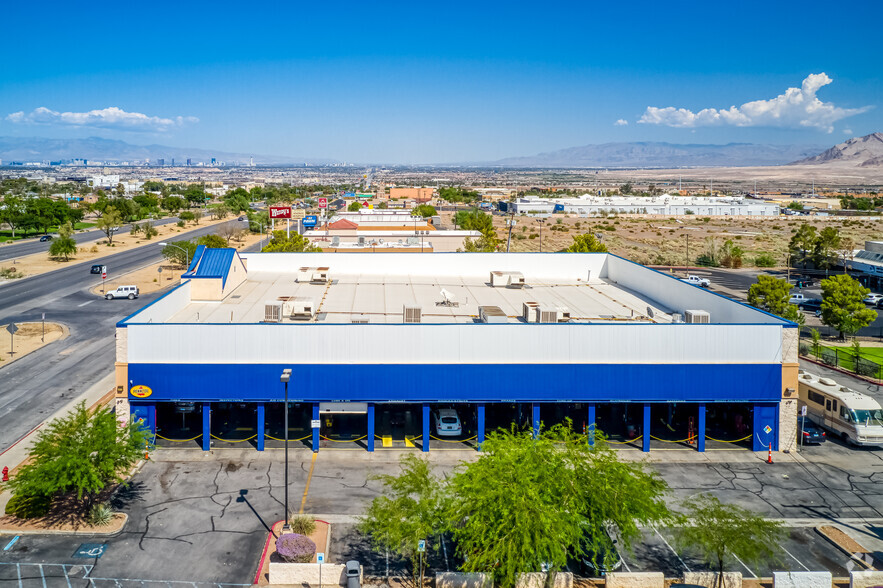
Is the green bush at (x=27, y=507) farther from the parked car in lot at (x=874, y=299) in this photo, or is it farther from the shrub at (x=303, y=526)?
the parked car in lot at (x=874, y=299)

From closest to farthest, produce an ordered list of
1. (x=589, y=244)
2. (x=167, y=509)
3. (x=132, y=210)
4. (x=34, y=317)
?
(x=167, y=509), (x=34, y=317), (x=589, y=244), (x=132, y=210)

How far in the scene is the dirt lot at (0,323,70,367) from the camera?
47531mm

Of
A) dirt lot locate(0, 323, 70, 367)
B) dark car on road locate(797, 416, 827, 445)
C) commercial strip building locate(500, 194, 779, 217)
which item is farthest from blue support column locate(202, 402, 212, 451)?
commercial strip building locate(500, 194, 779, 217)

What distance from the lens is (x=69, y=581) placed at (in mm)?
20984

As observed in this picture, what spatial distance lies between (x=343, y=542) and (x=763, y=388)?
1993cm

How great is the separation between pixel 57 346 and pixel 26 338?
419 cm

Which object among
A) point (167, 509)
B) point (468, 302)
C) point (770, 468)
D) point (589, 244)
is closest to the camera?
point (167, 509)

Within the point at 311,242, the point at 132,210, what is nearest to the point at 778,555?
the point at 311,242

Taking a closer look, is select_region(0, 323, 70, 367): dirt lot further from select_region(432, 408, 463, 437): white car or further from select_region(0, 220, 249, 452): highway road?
select_region(432, 408, 463, 437): white car

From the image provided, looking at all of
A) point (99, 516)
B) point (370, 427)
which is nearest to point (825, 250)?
point (370, 427)

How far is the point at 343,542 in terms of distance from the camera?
23828 millimetres

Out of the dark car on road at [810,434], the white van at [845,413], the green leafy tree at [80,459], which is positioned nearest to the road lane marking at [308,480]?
the green leafy tree at [80,459]

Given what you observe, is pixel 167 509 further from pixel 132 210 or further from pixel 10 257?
pixel 132 210

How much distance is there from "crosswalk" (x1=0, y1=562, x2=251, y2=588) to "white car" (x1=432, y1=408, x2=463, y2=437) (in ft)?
45.1
